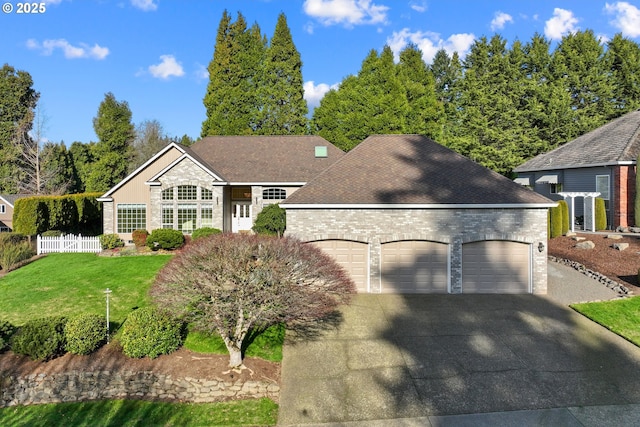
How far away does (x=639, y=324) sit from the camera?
441 inches

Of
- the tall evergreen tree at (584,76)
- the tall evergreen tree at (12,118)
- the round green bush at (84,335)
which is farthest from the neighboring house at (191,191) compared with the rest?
the tall evergreen tree at (584,76)

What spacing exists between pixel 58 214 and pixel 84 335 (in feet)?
59.8

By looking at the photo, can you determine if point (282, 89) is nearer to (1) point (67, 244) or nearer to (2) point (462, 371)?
(1) point (67, 244)

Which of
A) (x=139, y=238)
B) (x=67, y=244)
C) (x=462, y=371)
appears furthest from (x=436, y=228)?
(x=67, y=244)

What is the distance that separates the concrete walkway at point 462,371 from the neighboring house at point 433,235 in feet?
6.02

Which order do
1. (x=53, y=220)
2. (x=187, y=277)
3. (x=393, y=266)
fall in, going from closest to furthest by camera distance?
(x=187, y=277) < (x=393, y=266) < (x=53, y=220)

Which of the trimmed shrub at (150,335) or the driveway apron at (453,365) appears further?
the trimmed shrub at (150,335)

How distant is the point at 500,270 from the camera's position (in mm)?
14539

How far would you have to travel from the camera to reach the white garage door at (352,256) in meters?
14.8

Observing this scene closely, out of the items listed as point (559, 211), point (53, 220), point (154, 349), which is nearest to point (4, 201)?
point (53, 220)

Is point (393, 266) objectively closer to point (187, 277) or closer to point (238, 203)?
point (187, 277)

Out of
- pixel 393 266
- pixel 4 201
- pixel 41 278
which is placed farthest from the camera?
pixel 4 201

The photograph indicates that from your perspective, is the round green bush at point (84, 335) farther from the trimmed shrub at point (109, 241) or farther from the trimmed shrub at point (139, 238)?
the trimmed shrub at point (109, 241)

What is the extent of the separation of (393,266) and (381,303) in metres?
1.78
